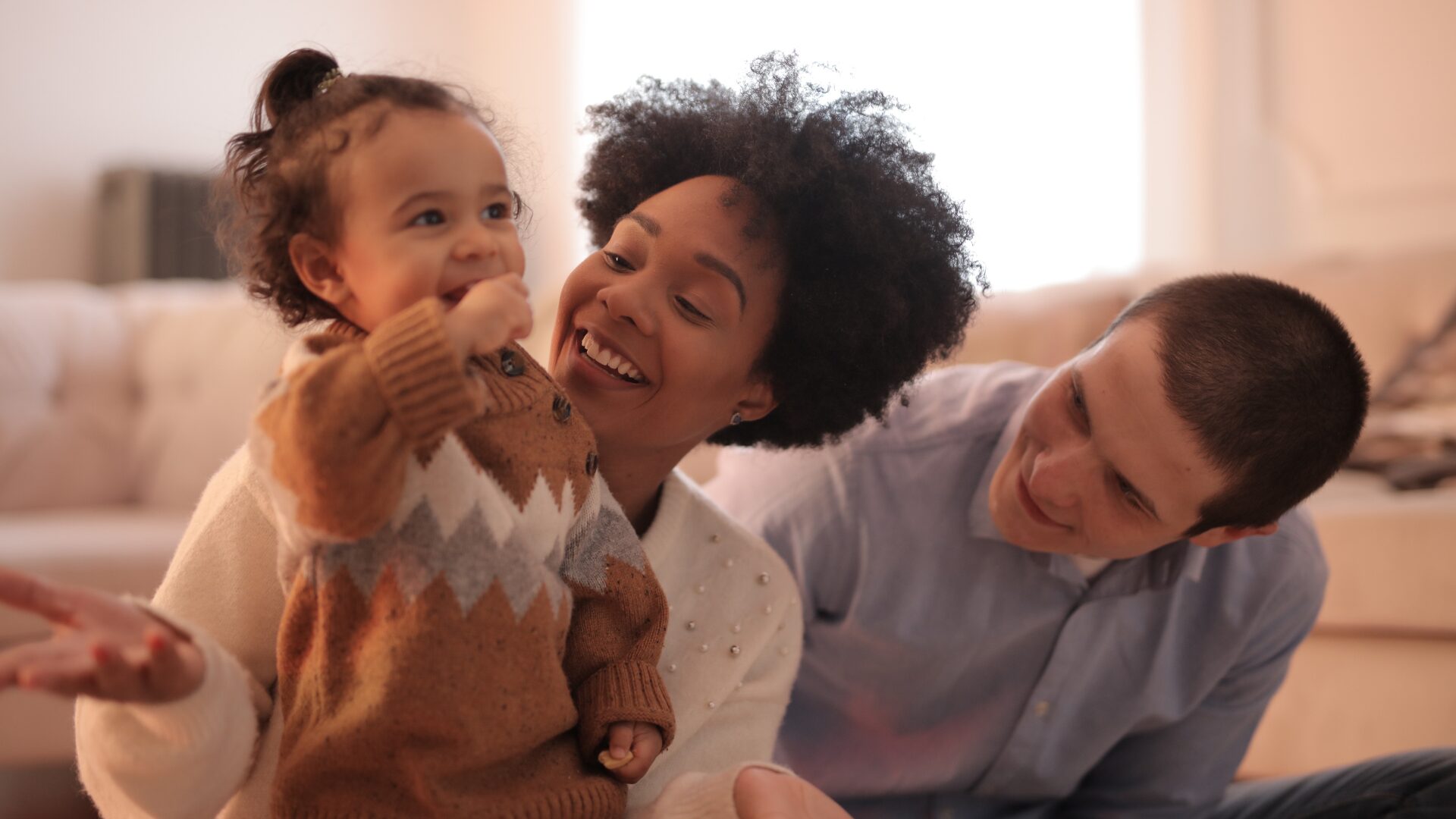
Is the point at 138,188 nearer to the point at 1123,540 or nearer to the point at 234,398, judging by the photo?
the point at 234,398

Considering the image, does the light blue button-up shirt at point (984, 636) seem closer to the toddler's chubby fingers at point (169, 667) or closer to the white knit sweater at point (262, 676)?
the white knit sweater at point (262, 676)

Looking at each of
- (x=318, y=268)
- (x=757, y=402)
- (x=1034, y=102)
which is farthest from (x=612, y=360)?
(x=1034, y=102)

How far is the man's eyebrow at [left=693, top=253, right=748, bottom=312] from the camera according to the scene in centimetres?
121

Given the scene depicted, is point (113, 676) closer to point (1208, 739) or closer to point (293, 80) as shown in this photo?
point (293, 80)

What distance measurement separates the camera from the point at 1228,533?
1.38 m

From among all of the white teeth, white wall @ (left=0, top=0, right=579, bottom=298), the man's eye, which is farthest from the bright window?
the white teeth

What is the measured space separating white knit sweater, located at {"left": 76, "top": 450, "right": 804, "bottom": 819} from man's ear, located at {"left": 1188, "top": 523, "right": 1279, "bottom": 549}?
0.48 m

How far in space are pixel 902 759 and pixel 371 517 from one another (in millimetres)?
979

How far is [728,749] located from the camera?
4.06 ft

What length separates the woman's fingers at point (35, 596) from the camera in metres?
0.78

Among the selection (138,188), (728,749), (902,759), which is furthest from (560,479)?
(138,188)

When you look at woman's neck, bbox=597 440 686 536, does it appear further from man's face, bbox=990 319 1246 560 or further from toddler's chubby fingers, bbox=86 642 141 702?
toddler's chubby fingers, bbox=86 642 141 702

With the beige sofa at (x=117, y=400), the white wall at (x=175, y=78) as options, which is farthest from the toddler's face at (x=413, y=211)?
the white wall at (x=175, y=78)

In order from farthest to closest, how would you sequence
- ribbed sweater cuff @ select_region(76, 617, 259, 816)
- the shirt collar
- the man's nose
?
the shirt collar
the man's nose
ribbed sweater cuff @ select_region(76, 617, 259, 816)
